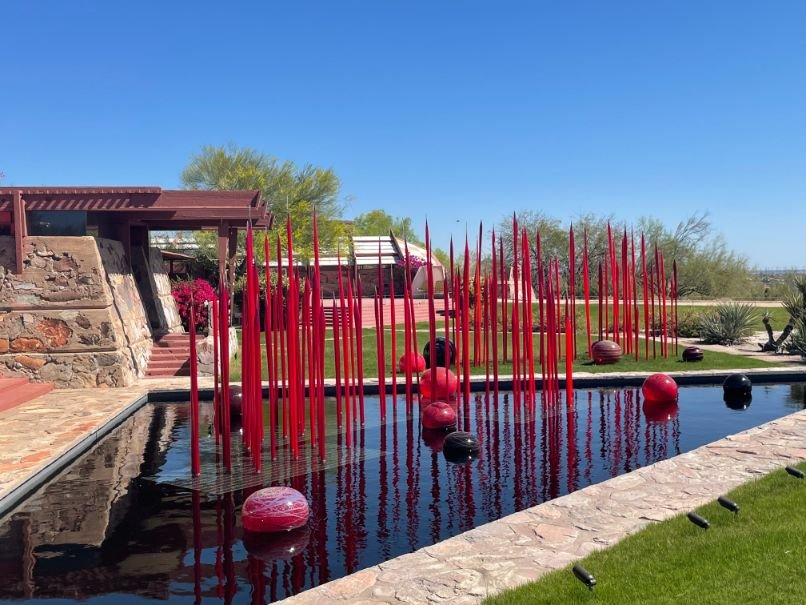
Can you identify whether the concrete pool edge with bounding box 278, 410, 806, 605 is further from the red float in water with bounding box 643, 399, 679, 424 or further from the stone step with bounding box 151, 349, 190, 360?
the stone step with bounding box 151, 349, 190, 360

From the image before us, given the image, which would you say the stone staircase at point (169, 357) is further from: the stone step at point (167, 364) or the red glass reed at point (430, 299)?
the red glass reed at point (430, 299)

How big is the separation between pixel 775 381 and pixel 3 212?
15947 mm

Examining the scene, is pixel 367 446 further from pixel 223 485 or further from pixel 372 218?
pixel 372 218

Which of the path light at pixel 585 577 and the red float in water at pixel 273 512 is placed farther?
the red float in water at pixel 273 512

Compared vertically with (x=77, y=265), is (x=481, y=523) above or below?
below

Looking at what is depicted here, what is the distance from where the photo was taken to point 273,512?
670cm

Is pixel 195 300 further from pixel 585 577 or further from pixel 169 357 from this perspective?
pixel 585 577

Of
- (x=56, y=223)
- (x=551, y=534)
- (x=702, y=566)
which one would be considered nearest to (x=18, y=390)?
(x=56, y=223)

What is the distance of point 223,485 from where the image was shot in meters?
8.20

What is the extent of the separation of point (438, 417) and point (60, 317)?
29.0ft

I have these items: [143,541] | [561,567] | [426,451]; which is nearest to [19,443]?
[143,541]

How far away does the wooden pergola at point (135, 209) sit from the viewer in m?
15.0

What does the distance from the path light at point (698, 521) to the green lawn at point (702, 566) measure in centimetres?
5

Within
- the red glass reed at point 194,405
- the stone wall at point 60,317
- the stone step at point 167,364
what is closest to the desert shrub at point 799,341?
the stone step at point 167,364
